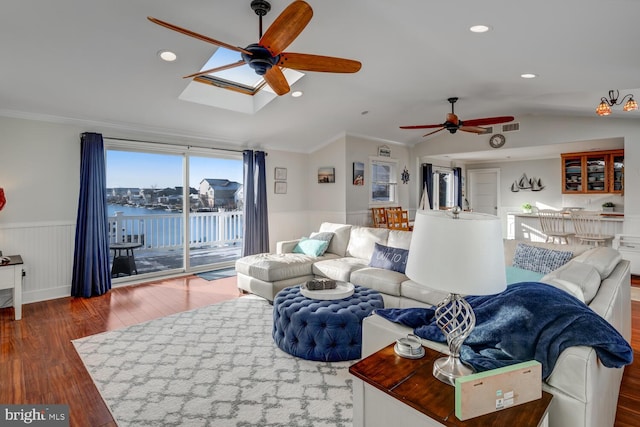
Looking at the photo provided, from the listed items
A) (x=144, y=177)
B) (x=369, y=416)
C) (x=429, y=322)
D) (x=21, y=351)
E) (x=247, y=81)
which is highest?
(x=247, y=81)

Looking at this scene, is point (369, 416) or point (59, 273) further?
point (59, 273)

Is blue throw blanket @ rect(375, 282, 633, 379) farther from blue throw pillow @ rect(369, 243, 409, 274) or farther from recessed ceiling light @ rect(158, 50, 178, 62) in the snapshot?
recessed ceiling light @ rect(158, 50, 178, 62)

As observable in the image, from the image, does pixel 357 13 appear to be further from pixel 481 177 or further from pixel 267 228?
pixel 481 177

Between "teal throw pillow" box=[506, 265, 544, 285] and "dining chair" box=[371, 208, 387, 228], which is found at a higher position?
"dining chair" box=[371, 208, 387, 228]

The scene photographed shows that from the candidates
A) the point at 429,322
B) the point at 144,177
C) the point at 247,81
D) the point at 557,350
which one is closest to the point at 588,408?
the point at 557,350

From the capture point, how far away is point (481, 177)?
982 cm

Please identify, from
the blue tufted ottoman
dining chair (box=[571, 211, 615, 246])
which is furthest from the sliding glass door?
dining chair (box=[571, 211, 615, 246])

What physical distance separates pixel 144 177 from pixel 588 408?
21.4 ft

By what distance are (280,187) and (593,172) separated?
678cm

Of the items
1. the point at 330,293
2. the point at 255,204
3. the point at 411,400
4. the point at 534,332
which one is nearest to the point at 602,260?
the point at 534,332

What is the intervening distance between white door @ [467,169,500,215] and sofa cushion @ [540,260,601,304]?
26.3ft

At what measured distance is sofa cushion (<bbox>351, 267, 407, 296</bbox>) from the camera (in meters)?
3.56

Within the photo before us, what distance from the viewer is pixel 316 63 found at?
2596 millimetres

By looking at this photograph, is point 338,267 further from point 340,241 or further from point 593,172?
point 593,172
